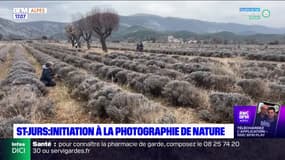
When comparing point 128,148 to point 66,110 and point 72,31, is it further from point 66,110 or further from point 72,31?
point 72,31

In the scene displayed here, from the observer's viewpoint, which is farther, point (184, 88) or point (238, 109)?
point (184, 88)

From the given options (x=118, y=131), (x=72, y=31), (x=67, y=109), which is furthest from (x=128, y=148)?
(x=72, y=31)

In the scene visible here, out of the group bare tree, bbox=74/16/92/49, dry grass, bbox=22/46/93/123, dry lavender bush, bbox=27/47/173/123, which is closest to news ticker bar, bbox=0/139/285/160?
dry lavender bush, bbox=27/47/173/123

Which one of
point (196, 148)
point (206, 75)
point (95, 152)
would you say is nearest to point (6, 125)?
point (95, 152)

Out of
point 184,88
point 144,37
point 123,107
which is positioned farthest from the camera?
point 144,37

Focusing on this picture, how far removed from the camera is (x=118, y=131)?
3.30 meters

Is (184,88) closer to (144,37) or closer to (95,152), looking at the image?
(95,152)

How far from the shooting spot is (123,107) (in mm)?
4633

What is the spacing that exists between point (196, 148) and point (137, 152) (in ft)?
2.27

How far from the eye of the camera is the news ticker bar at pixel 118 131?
3266 millimetres

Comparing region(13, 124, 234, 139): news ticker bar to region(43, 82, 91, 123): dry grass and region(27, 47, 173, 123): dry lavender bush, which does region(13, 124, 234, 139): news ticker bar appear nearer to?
region(27, 47, 173, 123): dry lavender bush

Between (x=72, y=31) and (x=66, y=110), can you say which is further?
(x=72, y=31)

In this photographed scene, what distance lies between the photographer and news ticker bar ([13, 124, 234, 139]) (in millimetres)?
3266

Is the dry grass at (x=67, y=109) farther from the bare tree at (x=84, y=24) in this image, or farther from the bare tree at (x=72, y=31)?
the bare tree at (x=72, y=31)
